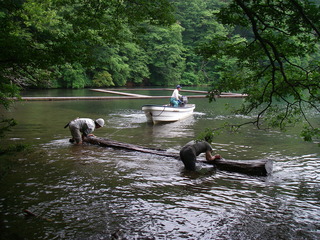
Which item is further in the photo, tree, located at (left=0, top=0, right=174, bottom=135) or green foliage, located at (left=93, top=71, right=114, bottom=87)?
green foliage, located at (left=93, top=71, right=114, bottom=87)

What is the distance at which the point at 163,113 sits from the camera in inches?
646

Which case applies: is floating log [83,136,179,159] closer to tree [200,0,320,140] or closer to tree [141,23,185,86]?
tree [200,0,320,140]

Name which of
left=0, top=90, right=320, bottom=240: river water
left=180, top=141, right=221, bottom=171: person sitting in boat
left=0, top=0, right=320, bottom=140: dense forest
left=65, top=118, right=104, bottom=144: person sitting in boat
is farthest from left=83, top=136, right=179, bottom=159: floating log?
left=0, top=0, right=320, bottom=140: dense forest

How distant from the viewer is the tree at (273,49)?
448cm

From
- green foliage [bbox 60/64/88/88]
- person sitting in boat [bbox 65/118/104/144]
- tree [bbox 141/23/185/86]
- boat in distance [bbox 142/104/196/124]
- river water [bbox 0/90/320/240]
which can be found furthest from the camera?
tree [bbox 141/23/185/86]

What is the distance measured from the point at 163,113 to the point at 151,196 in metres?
10.6

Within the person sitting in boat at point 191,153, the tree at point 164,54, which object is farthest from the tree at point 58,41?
the tree at point 164,54

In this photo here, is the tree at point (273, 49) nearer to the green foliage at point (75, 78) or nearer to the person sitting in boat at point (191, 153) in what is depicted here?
the person sitting in boat at point (191, 153)

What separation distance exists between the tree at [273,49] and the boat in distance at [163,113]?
9617mm

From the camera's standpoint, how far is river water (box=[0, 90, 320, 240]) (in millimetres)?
4625

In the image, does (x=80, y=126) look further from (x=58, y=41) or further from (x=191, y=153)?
(x=58, y=41)

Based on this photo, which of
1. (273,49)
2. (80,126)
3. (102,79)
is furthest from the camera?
(102,79)

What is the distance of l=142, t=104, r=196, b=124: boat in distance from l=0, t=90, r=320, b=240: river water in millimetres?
5984

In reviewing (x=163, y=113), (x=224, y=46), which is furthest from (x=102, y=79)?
(x=224, y=46)
